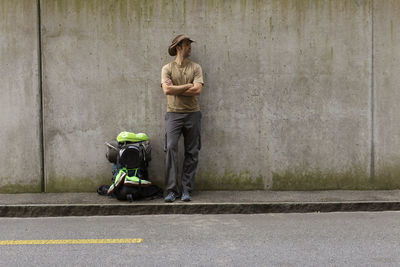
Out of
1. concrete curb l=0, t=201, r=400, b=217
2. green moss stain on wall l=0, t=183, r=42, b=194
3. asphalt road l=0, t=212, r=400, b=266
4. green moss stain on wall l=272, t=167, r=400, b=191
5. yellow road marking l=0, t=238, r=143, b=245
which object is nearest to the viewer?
asphalt road l=0, t=212, r=400, b=266

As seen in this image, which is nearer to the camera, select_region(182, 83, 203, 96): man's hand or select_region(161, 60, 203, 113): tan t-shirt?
select_region(182, 83, 203, 96): man's hand

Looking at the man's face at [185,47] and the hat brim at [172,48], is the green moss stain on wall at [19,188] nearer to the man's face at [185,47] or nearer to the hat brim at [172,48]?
the hat brim at [172,48]

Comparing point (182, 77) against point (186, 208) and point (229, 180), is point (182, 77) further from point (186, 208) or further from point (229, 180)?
point (186, 208)

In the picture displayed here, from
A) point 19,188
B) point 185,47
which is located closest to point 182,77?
point 185,47

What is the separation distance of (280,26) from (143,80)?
226 cm

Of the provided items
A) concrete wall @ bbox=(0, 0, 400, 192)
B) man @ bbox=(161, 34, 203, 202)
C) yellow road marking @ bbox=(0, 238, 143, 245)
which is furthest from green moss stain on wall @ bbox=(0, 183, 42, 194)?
yellow road marking @ bbox=(0, 238, 143, 245)

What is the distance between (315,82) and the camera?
7.05 m

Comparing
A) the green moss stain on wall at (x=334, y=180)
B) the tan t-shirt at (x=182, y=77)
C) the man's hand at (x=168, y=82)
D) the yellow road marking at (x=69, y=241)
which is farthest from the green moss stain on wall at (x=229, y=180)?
the yellow road marking at (x=69, y=241)

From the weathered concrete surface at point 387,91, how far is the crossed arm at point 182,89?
2.84m

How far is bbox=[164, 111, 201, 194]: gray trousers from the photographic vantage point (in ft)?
21.5

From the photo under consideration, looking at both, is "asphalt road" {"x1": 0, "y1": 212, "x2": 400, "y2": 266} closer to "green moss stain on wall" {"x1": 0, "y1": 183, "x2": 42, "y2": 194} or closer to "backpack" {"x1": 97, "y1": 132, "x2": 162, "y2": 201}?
"backpack" {"x1": 97, "y1": 132, "x2": 162, "y2": 201}

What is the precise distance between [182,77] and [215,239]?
103 inches

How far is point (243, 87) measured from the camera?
7.02 metres

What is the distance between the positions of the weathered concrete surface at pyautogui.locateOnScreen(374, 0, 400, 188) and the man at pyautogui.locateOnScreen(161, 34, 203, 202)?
9.29 ft
